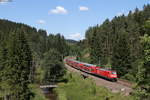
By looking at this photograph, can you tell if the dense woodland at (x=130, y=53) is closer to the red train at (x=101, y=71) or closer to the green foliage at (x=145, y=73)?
the green foliage at (x=145, y=73)

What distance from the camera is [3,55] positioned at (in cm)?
5462

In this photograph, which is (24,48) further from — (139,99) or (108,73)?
(139,99)

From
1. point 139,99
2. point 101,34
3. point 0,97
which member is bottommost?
point 0,97

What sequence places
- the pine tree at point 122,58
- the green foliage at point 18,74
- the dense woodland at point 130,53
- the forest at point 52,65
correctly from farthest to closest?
the pine tree at point 122,58
the green foliage at point 18,74
the forest at point 52,65
the dense woodland at point 130,53

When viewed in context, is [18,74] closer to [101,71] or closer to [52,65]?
[52,65]

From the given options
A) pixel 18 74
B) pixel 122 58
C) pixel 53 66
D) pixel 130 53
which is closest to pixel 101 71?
pixel 122 58

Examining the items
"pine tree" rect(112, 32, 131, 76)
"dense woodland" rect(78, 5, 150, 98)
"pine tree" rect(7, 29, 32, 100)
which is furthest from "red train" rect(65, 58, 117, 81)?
"pine tree" rect(7, 29, 32, 100)


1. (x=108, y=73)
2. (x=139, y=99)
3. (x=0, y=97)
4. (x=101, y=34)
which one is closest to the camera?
(x=139, y=99)

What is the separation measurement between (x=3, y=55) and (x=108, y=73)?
28.4 meters

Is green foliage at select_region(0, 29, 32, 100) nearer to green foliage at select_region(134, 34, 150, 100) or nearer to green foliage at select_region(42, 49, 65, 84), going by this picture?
green foliage at select_region(42, 49, 65, 84)

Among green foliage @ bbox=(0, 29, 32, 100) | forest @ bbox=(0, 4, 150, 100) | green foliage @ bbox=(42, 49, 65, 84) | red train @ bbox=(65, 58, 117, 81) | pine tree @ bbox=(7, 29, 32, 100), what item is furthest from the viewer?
green foliage @ bbox=(42, 49, 65, 84)

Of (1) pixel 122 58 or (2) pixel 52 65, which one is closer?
(1) pixel 122 58

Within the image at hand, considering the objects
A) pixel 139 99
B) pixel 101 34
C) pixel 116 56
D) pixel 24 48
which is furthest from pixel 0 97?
pixel 101 34

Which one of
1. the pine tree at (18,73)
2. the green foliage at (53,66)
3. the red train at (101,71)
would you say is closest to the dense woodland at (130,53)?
the red train at (101,71)
